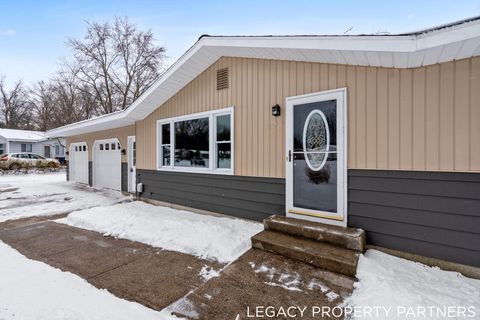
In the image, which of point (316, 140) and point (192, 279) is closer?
point (192, 279)

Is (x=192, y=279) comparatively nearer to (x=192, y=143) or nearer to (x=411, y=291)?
(x=411, y=291)

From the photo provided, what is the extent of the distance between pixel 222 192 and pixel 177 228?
1.21 m

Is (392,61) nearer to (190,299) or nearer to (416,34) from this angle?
(416,34)

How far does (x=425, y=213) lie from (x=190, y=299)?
2.99 m

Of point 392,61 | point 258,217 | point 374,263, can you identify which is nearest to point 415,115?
point 392,61

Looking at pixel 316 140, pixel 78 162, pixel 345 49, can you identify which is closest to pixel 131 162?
pixel 78 162

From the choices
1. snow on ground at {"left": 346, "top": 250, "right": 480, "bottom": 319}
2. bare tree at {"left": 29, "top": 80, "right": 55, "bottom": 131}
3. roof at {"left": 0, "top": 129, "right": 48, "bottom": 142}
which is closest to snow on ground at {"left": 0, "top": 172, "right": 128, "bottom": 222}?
snow on ground at {"left": 346, "top": 250, "right": 480, "bottom": 319}

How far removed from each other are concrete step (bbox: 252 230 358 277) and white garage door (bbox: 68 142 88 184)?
10808mm

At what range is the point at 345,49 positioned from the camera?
10.8ft

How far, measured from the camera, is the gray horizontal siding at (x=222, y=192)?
455 cm

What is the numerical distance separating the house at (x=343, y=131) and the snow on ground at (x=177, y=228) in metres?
0.46

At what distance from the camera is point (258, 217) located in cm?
474

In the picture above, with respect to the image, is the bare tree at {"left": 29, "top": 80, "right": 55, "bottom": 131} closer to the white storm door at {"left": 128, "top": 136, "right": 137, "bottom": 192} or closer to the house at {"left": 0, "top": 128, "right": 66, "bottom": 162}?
the house at {"left": 0, "top": 128, "right": 66, "bottom": 162}

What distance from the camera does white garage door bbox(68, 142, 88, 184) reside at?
11.5 metres
